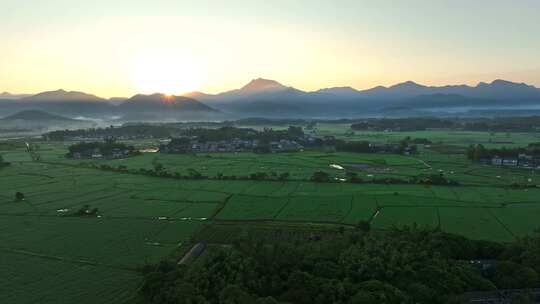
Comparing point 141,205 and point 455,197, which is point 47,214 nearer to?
point 141,205

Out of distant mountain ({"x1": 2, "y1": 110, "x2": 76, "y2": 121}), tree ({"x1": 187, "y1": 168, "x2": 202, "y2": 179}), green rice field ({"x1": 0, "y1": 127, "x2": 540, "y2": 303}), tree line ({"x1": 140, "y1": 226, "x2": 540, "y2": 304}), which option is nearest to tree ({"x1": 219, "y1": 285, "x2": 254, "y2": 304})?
tree line ({"x1": 140, "y1": 226, "x2": 540, "y2": 304})

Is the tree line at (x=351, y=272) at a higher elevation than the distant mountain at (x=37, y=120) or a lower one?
lower

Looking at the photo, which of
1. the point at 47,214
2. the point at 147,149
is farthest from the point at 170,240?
the point at 147,149

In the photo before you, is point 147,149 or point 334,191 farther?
point 147,149

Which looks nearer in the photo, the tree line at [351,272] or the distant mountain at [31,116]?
the tree line at [351,272]

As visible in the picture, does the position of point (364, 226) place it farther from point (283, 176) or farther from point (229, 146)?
point (229, 146)

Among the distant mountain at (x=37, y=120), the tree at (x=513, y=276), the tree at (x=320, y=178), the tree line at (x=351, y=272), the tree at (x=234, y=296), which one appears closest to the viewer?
the tree at (x=234, y=296)

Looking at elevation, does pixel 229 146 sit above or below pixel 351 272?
above

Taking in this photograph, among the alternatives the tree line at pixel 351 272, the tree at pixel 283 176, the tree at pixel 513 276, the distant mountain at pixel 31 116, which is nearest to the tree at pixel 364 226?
the tree line at pixel 351 272

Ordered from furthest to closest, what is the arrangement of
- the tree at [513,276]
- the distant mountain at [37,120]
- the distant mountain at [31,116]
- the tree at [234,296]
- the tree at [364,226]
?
the distant mountain at [31,116], the distant mountain at [37,120], the tree at [364,226], the tree at [513,276], the tree at [234,296]

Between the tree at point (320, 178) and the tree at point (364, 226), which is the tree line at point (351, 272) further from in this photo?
the tree at point (320, 178)

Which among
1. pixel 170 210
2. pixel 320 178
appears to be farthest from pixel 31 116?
pixel 170 210
